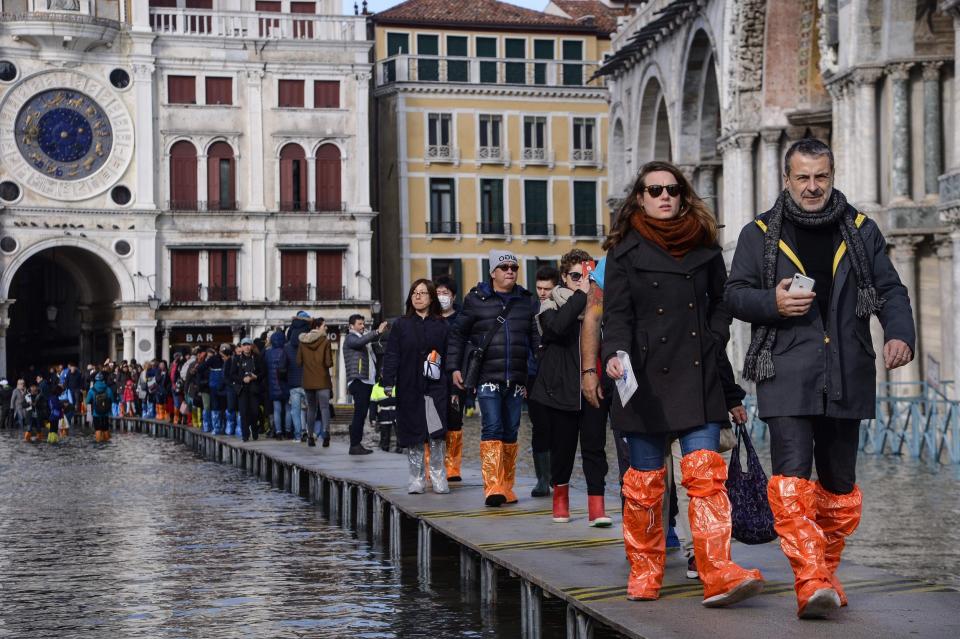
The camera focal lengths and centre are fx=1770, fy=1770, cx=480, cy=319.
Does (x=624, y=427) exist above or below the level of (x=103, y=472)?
above

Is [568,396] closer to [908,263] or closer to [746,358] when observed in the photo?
[746,358]

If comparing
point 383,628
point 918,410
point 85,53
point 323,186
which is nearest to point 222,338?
point 323,186

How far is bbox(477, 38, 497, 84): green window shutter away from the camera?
2506 inches

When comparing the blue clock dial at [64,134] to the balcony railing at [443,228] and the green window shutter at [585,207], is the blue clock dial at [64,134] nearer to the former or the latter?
the balcony railing at [443,228]

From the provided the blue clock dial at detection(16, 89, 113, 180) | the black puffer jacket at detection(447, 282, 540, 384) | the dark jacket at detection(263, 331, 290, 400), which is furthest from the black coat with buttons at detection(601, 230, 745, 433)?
the blue clock dial at detection(16, 89, 113, 180)

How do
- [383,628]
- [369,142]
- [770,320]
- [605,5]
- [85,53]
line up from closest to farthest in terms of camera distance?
[770,320]
[383,628]
[85,53]
[369,142]
[605,5]

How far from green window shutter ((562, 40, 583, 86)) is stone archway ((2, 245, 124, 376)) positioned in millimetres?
18100

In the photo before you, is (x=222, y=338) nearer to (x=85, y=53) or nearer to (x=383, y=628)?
(x=85, y=53)

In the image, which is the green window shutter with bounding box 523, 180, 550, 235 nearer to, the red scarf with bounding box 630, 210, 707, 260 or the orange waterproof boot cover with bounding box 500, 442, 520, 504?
the orange waterproof boot cover with bounding box 500, 442, 520, 504

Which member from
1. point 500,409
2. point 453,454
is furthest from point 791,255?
point 453,454

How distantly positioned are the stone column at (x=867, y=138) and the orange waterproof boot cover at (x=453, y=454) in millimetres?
12991

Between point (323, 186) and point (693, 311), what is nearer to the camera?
point (693, 311)

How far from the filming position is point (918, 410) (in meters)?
22.0

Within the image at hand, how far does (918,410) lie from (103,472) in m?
10.5
